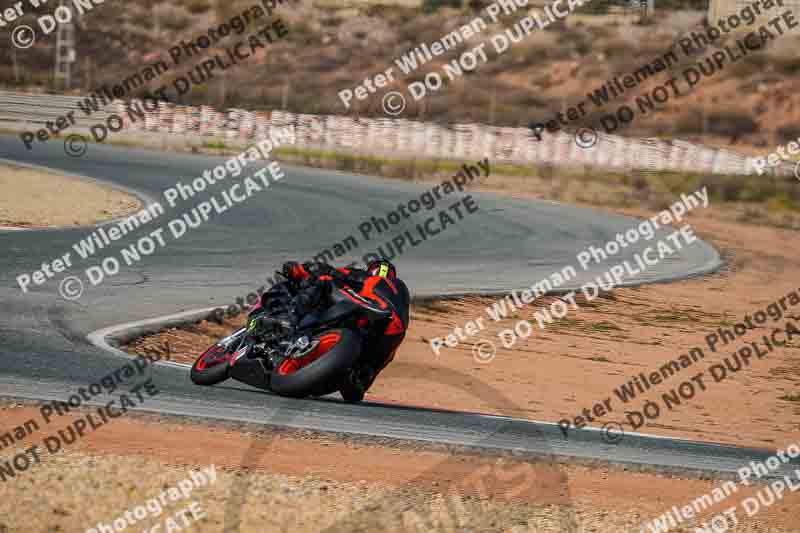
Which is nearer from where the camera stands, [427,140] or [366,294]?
[366,294]

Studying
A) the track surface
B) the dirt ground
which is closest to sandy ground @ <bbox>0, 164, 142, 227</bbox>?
the track surface

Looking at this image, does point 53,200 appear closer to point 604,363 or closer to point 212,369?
point 604,363

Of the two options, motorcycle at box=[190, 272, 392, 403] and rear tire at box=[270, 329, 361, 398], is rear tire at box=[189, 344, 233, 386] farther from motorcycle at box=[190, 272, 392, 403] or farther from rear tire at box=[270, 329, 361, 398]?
rear tire at box=[270, 329, 361, 398]

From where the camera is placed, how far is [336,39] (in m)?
53.8

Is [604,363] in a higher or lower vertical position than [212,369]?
lower

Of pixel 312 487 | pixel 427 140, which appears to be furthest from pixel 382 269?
pixel 427 140

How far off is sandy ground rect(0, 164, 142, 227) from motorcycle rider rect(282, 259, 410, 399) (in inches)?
389

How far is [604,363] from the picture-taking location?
12836mm

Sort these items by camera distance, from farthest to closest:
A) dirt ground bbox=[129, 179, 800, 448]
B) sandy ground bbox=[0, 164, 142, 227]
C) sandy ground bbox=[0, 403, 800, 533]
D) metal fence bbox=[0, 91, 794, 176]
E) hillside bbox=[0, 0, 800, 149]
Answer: hillside bbox=[0, 0, 800, 149], metal fence bbox=[0, 91, 794, 176], sandy ground bbox=[0, 164, 142, 227], dirt ground bbox=[129, 179, 800, 448], sandy ground bbox=[0, 403, 800, 533]

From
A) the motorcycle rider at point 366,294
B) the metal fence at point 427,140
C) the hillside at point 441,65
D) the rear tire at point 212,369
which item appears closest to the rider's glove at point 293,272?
the motorcycle rider at point 366,294

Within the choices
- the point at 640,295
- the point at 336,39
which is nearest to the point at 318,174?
the point at 640,295

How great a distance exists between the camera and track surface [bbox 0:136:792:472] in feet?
26.3

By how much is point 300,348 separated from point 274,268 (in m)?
7.78

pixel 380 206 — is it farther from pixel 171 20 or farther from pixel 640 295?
pixel 171 20
